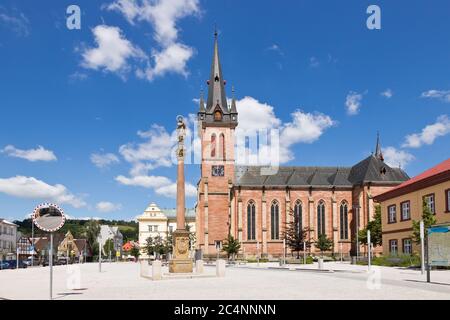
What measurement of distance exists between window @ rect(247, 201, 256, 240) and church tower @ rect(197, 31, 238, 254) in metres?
2.94

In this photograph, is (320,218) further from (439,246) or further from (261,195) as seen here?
(439,246)

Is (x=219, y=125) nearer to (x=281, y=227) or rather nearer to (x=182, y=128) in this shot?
(x=281, y=227)

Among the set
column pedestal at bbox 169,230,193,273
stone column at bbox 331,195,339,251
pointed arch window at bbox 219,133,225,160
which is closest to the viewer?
column pedestal at bbox 169,230,193,273

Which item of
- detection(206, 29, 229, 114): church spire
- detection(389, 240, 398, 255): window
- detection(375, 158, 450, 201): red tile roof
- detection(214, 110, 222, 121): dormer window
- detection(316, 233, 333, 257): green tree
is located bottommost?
detection(316, 233, 333, 257): green tree

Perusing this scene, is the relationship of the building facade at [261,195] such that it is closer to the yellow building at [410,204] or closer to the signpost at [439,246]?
the yellow building at [410,204]

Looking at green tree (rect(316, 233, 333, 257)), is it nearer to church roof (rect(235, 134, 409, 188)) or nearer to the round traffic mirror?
church roof (rect(235, 134, 409, 188))

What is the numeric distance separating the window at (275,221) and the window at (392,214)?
1065 inches

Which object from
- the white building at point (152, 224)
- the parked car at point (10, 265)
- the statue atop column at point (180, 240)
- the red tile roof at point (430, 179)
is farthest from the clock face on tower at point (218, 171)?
the white building at point (152, 224)

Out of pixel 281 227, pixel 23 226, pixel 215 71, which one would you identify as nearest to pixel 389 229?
pixel 281 227

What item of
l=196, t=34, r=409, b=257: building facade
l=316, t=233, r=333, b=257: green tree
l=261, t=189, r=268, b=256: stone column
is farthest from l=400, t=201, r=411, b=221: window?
l=261, t=189, r=268, b=256: stone column

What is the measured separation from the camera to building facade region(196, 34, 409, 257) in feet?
245

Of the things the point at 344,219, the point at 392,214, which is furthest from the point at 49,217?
the point at 344,219

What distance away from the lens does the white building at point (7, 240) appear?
3332 inches

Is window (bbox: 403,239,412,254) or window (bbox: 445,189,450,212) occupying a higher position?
window (bbox: 445,189,450,212)
